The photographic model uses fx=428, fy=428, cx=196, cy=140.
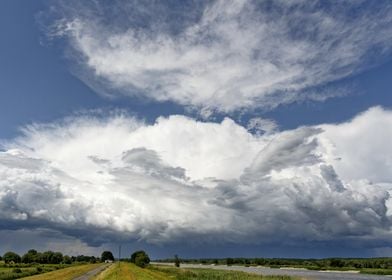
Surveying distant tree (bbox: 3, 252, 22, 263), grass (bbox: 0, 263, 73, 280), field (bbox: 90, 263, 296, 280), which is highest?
distant tree (bbox: 3, 252, 22, 263)

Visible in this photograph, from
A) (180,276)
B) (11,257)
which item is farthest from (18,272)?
(11,257)

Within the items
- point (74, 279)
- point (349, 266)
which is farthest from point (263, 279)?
point (349, 266)

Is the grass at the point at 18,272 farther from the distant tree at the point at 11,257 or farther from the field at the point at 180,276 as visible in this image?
the distant tree at the point at 11,257

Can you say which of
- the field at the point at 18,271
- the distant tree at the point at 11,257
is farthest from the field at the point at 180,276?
the distant tree at the point at 11,257

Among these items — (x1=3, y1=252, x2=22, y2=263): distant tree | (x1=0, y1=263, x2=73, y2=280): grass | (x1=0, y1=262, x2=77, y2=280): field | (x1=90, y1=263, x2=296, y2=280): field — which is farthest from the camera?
(x1=3, y1=252, x2=22, y2=263): distant tree

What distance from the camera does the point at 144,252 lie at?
189750 millimetres

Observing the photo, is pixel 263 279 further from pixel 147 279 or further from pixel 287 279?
pixel 147 279

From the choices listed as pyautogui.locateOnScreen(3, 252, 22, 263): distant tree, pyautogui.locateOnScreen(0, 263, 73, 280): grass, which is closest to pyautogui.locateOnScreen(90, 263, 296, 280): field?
pyautogui.locateOnScreen(0, 263, 73, 280): grass

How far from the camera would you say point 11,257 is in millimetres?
181750

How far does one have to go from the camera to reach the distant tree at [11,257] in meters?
179

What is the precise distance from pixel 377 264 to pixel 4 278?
515ft

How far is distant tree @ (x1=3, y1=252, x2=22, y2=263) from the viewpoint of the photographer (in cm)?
17925

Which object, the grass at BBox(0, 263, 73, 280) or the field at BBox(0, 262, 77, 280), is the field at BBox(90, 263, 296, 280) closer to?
the grass at BBox(0, 263, 73, 280)

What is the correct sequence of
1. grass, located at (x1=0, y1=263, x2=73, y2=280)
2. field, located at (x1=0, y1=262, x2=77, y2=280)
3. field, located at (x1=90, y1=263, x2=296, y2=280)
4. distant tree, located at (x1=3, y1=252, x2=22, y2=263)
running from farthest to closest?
distant tree, located at (x1=3, y1=252, x2=22, y2=263) → field, located at (x1=90, y1=263, x2=296, y2=280) → field, located at (x1=0, y1=262, x2=77, y2=280) → grass, located at (x1=0, y1=263, x2=73, y2=280)
